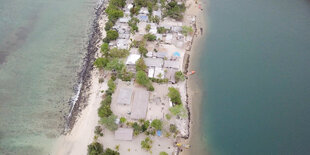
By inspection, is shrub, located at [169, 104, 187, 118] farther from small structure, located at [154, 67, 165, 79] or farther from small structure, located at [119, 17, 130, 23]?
small structure, located at [119, 17, 130, 23]

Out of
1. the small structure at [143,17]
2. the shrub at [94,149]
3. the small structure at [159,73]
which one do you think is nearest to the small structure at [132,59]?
the small structure at [159,73]

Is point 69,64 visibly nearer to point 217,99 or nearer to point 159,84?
point 159,84

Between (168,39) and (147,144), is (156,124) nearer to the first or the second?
(147,144)

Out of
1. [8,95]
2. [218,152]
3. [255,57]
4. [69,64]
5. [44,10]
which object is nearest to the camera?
[218,152]

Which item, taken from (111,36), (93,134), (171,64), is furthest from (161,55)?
(93,134)

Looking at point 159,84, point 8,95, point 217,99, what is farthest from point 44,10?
point 217,99

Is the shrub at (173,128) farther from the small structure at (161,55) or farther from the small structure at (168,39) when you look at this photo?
the small structure at (168,39)
